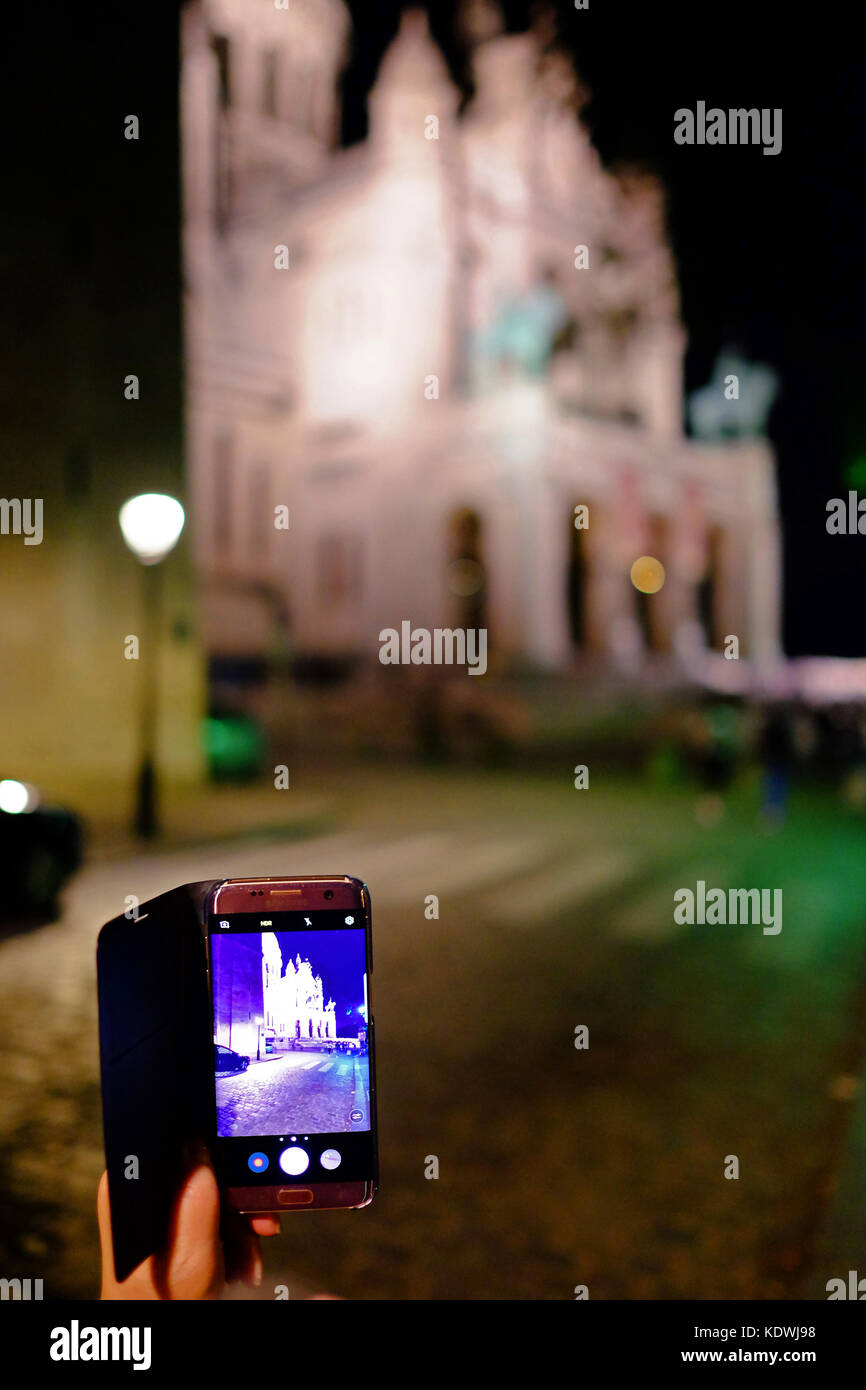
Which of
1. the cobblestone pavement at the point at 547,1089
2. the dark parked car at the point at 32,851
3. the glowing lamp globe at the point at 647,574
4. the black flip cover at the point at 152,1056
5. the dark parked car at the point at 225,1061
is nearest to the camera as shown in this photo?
the black flip cover at the point at 152,1056

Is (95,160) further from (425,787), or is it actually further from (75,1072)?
(75,1072)

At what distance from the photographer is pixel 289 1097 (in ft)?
5.29

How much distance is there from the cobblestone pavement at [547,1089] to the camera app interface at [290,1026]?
0.99 meters

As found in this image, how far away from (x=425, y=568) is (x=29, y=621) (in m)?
24.1

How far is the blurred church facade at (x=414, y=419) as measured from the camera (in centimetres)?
3828

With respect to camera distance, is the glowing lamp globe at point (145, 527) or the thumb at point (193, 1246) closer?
the thumb at point (193, 1246)

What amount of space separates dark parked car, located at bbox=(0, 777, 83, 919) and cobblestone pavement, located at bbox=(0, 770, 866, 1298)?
1.02ft

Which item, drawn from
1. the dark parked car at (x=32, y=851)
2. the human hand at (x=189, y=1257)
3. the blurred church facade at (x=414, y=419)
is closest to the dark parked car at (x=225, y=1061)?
the human hand at (x=189, y=1257)

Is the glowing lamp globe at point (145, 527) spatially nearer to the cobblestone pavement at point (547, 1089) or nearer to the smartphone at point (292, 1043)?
the cobblestone pavement at point (547, 1089)

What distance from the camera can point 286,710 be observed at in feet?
106

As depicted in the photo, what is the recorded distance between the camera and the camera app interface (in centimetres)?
157

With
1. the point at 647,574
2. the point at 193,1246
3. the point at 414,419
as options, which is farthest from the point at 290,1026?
the point at 647,574

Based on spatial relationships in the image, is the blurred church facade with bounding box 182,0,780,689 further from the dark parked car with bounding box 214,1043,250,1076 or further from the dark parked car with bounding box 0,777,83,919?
the dark parked car with bounding box 214,1043,250,1076
